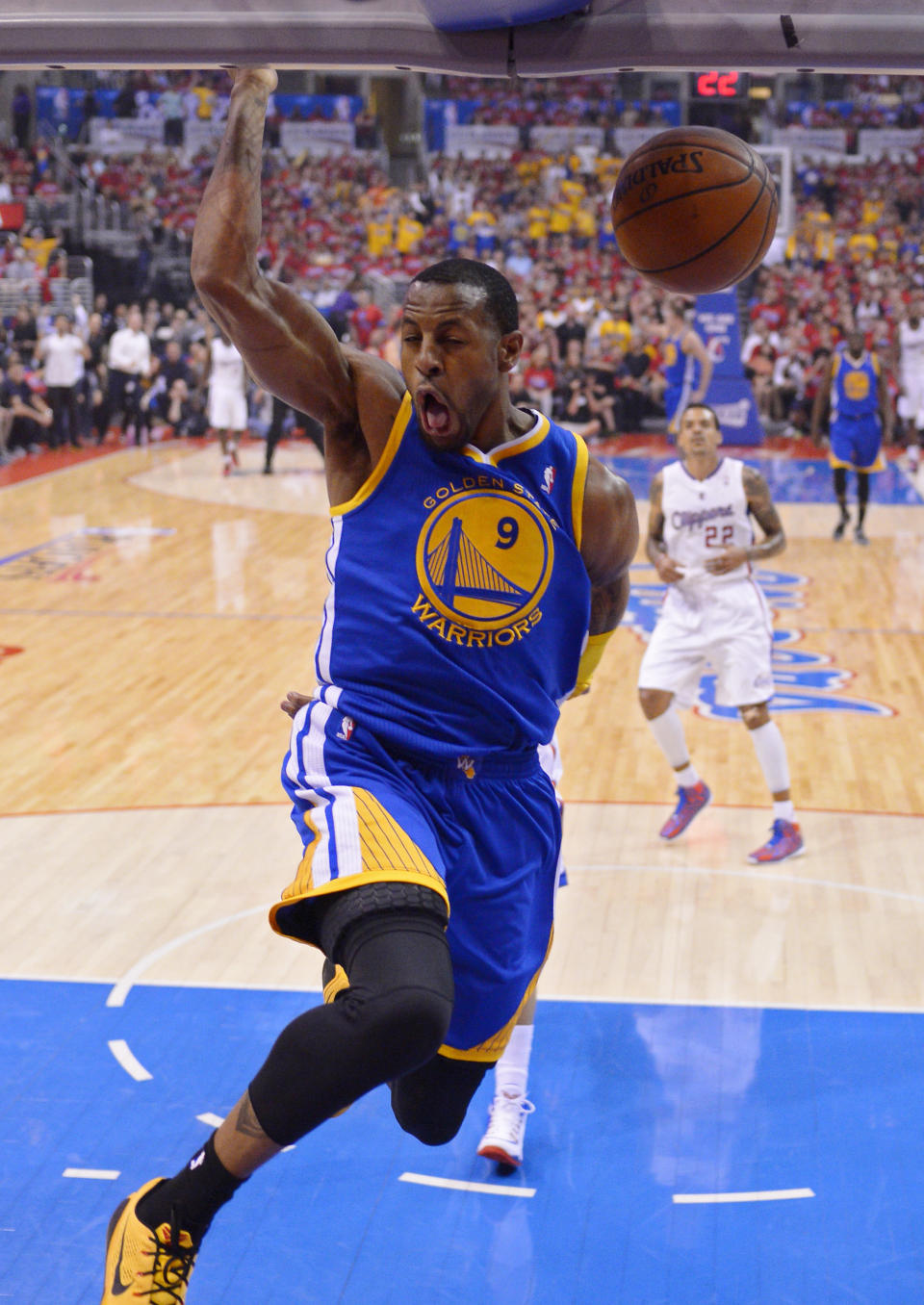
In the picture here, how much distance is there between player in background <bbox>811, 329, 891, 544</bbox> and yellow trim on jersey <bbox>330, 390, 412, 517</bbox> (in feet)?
35.5

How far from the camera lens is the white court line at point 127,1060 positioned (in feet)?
14.5

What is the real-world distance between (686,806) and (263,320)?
4.21 metres

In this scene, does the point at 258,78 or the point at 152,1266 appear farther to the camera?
the point at 258,78

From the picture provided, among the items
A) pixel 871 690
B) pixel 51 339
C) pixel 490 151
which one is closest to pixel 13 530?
pixel 51 339

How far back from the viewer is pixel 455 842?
291cm

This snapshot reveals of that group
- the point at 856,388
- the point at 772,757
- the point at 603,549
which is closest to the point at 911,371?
the point at 856,388

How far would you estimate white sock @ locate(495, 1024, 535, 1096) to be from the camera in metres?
4.08

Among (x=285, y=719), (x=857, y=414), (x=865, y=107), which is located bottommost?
(x=285, y=719)

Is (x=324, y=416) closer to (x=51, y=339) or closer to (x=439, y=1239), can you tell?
(x=439, y=1239)

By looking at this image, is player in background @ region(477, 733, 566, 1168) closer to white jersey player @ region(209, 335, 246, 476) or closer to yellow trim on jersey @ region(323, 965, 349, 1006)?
yellow trim on jersey @ region(323, 965, 349, 1006)

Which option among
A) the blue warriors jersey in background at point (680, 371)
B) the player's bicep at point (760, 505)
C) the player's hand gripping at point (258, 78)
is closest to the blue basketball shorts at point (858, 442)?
the blue warriors jersey in background at point (680, 371)

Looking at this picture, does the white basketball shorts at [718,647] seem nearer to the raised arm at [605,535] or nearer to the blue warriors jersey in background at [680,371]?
the raised arm at [605,535]

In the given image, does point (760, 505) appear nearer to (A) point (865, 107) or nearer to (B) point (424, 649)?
(B) point (424, 649)

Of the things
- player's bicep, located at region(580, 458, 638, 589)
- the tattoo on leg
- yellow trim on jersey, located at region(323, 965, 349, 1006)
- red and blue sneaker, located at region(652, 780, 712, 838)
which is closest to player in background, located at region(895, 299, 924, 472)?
red and blue sneaker, located at region(652, 780, 712, 838)
